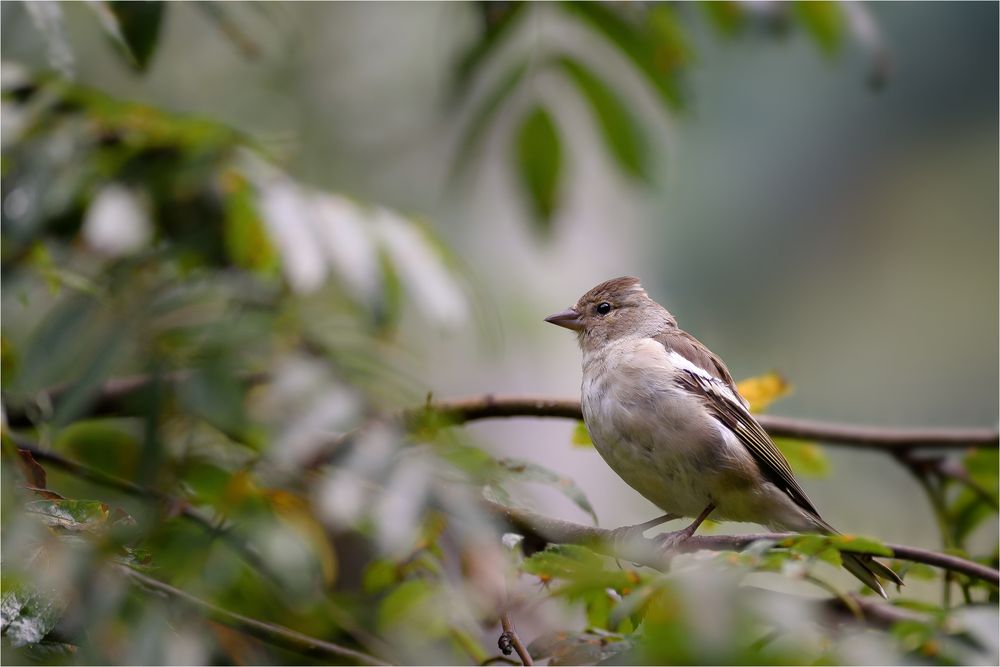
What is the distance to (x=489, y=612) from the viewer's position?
305 cm

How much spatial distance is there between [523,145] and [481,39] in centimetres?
44

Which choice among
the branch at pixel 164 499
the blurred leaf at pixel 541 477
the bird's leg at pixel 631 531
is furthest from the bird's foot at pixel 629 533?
the branch at pixel 164 499

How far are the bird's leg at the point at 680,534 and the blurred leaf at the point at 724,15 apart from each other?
5.86 feet

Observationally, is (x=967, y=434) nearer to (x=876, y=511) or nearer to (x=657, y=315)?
(x=657, y=315)

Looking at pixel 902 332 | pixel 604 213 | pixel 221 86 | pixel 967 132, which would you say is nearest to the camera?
pixel 221 86

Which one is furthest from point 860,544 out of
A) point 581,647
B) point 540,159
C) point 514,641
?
point 540,159

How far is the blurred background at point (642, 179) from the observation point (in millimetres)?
3721

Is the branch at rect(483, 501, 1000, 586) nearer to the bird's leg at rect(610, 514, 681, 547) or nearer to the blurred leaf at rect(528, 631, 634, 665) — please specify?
the bird's leg at rect(610, 514, 681, 547)

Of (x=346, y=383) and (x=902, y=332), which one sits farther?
Answer: (x=902, y=332)

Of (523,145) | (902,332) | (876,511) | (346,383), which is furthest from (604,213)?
(346,383)

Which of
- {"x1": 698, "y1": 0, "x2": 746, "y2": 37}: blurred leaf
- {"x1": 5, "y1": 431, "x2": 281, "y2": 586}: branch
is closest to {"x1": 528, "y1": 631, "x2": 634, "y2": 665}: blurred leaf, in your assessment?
{"x1": 5, "y1": 431, "x2": 281, "y2": 586}: branch

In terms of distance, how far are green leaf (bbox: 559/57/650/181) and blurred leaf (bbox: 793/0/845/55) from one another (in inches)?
29.1

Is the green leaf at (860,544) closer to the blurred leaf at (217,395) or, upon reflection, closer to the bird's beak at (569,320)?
the blurred leaf at (217,395)

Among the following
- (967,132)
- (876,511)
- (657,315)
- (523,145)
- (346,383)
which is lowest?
(876,511)
